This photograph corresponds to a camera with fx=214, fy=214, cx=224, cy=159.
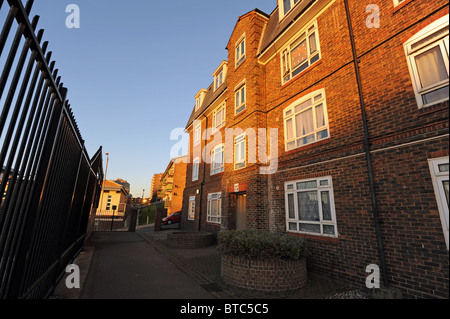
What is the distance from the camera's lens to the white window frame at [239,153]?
10.6m

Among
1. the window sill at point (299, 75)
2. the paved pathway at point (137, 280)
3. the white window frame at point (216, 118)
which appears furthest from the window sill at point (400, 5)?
the white window frame at point (216, 118)

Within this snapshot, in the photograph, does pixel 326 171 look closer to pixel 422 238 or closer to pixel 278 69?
pixel 422 238

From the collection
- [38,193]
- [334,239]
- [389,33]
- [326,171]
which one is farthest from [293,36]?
[38,193]

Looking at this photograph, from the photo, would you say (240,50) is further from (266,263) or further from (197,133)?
(266,263)

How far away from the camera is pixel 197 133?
18500 mm

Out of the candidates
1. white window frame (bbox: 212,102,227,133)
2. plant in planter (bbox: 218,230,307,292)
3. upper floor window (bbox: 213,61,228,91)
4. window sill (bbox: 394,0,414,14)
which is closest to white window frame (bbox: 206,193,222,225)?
white window frame (bbox: 212,102,227,133)

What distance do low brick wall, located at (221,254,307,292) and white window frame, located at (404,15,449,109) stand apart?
4986 millimetres

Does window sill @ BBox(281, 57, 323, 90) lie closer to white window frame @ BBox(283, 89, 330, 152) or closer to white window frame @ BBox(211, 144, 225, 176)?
white window frame @ BBox(283, 89, 330, 152)

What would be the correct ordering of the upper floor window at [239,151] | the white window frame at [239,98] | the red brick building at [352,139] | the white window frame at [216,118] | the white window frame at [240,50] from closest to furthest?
the red brick building at [352,139], the upper floor window at [239,151], the white window frame at [239,98], the white window frame at [240,50], the white window frame at [216,118]

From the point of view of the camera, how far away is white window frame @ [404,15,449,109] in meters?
4.79

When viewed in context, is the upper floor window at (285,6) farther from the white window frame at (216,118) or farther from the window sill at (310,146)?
the window sill at (310,146)

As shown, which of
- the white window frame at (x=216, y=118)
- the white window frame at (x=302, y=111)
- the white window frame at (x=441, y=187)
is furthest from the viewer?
the white window frame at (x=216, y=118)

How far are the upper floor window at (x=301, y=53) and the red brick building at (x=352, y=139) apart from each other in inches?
1.8

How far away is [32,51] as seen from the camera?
2191mm
